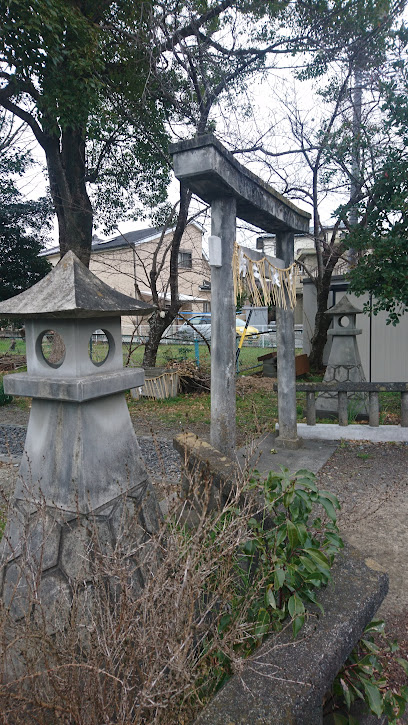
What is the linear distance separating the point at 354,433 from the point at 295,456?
1268 mm

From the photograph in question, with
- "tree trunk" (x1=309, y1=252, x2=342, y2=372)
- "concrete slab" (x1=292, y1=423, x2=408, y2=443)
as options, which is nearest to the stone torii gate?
"concrete slab" (x1=292, y1=423, x2=408, y2=443)

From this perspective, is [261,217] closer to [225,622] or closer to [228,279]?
[228,279]

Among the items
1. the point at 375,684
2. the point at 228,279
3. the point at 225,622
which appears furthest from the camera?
the point at 228,279

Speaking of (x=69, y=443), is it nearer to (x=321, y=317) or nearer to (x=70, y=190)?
(x=70, y=190)

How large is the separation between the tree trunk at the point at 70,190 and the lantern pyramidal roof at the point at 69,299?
7233mm

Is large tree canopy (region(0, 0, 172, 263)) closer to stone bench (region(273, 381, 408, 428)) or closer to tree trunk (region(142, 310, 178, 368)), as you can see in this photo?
tree trunk (region(142, 310, 178, 368))

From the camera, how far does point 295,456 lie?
18.7ft

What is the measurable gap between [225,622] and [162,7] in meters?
9.93

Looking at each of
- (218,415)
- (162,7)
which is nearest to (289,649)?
(218,415)

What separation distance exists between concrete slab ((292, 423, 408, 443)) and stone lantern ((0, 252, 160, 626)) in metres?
4.53

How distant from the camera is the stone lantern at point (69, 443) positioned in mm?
2111

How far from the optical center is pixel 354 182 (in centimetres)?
837

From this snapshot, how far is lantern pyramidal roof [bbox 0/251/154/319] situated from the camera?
82.2 inches

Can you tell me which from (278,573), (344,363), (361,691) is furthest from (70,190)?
(361,691)
